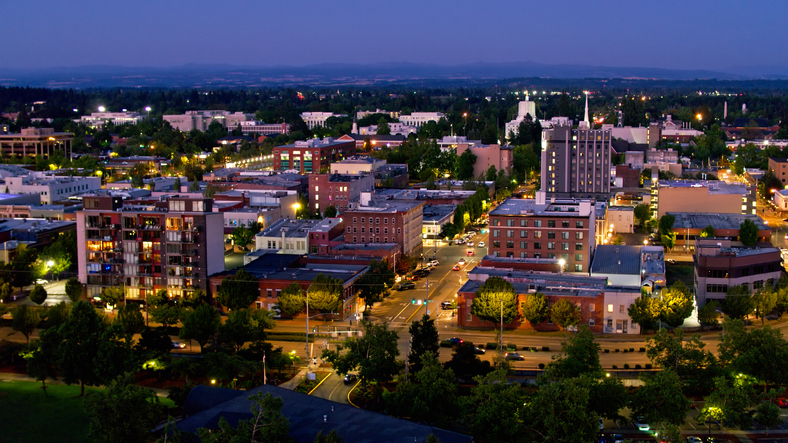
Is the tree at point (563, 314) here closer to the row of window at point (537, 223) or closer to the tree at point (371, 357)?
the tree at point (371, 357)

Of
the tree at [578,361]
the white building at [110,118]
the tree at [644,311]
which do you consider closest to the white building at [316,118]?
the white building at [110,118]

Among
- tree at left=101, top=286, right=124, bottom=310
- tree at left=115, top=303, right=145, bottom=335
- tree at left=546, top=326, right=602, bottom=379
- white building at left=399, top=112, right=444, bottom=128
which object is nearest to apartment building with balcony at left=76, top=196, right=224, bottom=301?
tree at left=101, top=286, right=124, bottom=310

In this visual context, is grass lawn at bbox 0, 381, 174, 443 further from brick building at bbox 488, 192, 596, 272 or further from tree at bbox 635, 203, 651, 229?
tree at bbox 635, 203, 651, 229

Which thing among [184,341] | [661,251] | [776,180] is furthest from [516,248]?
[776,180]

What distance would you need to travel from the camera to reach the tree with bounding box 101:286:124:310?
29609 millimetres

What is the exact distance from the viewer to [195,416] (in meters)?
18.2

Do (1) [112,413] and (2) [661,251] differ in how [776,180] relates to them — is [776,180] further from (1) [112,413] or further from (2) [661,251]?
(1) [112,413]

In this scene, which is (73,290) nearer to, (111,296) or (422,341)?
(111,296)

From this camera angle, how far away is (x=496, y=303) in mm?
26844

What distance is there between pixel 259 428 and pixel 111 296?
14652 mm

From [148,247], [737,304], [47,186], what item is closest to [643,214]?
[737,304]

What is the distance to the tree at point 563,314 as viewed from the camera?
26.5 metres

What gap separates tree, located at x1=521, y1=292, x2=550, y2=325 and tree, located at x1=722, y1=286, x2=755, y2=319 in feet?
19.5

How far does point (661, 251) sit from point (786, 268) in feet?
16.1
